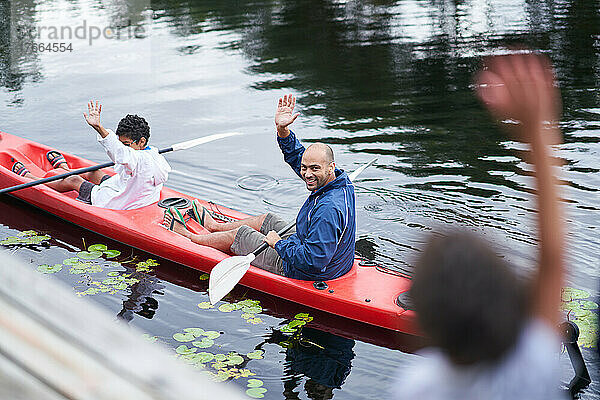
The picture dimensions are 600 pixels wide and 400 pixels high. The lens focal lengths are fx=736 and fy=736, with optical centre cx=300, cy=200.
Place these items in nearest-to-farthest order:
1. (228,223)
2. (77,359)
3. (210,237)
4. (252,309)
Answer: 1. (77,359)
2. (252,309)
3. (210,237)
4. (228,223)

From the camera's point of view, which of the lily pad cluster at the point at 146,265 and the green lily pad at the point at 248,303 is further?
the lily pad cluster at the point at 146,265

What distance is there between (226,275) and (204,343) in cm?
64

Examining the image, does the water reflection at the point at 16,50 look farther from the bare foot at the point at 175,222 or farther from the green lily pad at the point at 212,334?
the green lily pad at the point at 212,334

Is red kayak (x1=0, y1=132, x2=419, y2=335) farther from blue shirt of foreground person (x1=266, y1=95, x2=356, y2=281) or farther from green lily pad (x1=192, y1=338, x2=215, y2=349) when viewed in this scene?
green lily pad (x1=192, y1=338, x2=215, y2=349)

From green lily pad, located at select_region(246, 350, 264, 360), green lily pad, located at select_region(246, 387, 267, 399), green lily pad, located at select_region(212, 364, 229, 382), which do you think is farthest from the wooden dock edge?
green lily pad, located at select_region(246, 350, 264, 360)

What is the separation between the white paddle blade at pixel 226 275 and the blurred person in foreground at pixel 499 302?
12.8 ft

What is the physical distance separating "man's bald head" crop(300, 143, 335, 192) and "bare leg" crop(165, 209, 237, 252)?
1.17 m

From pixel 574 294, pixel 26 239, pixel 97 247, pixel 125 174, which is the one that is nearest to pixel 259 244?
pixel 125 174

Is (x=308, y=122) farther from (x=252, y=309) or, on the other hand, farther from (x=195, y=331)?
(x=195, y=331)

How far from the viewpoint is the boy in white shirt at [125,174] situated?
6641 millimetres

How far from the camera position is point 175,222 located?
695cm

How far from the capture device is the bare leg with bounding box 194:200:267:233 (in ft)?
21.7

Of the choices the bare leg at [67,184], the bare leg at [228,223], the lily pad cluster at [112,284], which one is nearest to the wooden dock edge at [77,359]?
the lily pad cluster at [112,284]

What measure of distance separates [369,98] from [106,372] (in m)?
11.0
